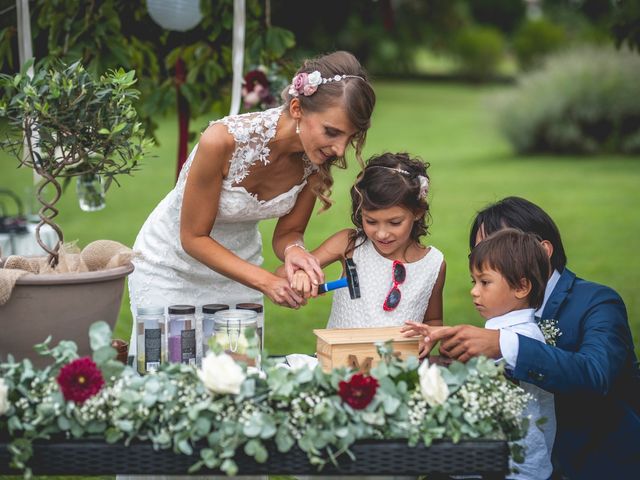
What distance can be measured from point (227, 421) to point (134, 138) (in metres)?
0.85

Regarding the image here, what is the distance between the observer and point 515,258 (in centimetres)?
252

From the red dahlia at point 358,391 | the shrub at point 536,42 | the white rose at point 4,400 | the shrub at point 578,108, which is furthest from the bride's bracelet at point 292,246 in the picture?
the shrub at point 536,42

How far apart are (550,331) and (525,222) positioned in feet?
1.17

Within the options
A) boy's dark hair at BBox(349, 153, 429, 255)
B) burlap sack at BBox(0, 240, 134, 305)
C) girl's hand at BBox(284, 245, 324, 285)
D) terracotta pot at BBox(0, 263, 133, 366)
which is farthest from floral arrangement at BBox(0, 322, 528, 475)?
boy's dark hair at BBox(349, 153, 429, 255)

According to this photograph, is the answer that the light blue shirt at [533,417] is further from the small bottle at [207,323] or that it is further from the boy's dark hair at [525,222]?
→ the small bottle at [207,323]

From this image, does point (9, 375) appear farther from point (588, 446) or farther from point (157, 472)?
point (588, 446)

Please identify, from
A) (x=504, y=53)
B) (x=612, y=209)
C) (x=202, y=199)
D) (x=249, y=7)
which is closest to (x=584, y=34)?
(x=504, y=53)

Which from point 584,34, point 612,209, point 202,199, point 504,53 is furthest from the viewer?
point 504,53

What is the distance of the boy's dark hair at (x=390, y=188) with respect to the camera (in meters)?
2.84

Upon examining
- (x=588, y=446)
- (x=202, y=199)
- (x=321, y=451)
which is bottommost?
(x=588, y=446)

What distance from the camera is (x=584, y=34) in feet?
107

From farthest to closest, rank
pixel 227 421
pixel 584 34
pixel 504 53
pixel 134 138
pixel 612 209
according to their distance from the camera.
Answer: pixel 504 53
pixel 584 34
pixel 612 209
pixel 134 138
pixel 227 421

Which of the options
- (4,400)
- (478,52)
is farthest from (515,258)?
(478,52)

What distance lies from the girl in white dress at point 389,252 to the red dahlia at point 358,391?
0.76m
